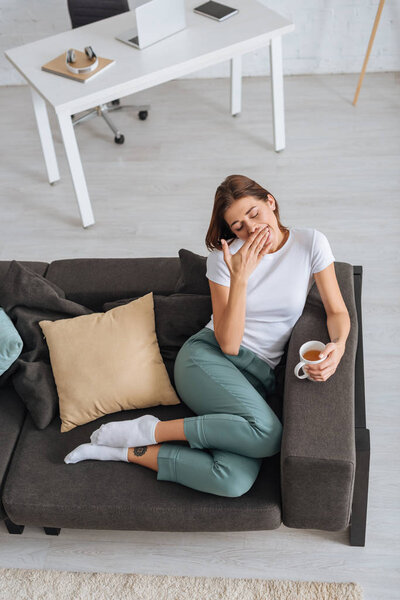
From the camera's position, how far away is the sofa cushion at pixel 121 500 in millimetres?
2061

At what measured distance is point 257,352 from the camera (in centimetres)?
232

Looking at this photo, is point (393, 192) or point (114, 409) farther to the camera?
point (393, 192)

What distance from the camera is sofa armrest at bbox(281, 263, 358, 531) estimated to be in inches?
75.0

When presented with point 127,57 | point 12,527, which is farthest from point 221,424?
point 127,57

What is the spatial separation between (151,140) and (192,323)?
2.11 metres

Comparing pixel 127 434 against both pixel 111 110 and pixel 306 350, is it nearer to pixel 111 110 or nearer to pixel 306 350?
pixel 306 350

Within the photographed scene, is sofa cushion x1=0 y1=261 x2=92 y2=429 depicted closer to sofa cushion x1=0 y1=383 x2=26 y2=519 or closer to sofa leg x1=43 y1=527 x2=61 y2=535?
sofa cushion x1=0 y1=383 x2=26 y2=519

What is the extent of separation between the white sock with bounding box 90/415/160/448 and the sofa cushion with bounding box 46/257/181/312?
553mm

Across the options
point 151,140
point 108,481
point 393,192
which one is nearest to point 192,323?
point 108,481

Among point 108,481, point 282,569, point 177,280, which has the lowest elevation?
point 282,569

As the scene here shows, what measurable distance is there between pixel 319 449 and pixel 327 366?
26 cm

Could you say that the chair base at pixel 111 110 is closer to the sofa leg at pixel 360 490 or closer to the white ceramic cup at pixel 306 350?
the white ceramic cup at pixel 306 350

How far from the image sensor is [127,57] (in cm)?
348

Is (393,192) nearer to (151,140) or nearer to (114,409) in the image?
(151,140)
